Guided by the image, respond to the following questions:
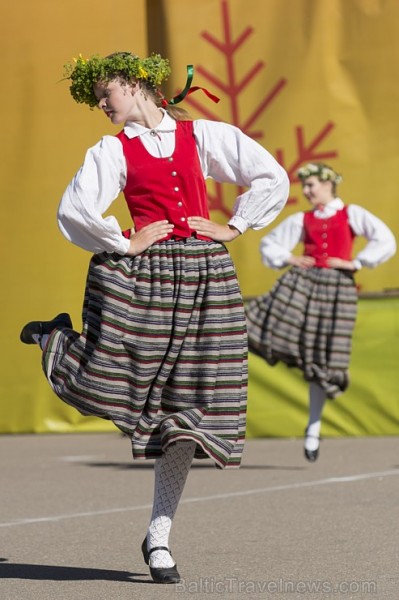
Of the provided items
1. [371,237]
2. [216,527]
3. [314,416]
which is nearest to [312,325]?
[314,416]

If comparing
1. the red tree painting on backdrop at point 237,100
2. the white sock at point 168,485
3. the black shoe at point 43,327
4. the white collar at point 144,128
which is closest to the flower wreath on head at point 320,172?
the red tree painting on backdrop at point 237,100

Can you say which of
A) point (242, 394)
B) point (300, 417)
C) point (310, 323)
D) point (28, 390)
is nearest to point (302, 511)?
point (242, 394)

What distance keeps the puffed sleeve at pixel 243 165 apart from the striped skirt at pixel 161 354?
303 mm

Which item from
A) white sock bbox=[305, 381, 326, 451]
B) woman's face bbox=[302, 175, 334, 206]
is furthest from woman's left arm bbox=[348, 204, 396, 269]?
white sock bbox=[305, 381, 326, 451]

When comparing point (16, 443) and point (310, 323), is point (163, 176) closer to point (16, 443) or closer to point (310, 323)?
point (310, 323)

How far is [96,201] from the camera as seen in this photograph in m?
4.14

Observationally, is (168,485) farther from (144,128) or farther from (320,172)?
(320,172)

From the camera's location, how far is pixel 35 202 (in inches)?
367

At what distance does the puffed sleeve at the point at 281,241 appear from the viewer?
826cm

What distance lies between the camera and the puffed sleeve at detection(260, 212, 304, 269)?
8.26 meters

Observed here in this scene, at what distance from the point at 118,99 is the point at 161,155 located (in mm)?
217

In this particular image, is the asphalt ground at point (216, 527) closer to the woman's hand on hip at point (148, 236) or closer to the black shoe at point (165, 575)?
the black shoe at point (165, 575)

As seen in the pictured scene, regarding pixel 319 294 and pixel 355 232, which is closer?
pixel 319 294

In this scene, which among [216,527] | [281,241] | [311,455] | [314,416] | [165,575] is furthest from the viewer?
[281,241]
